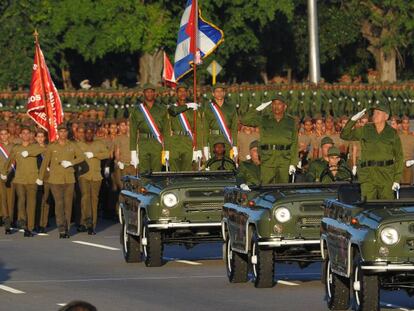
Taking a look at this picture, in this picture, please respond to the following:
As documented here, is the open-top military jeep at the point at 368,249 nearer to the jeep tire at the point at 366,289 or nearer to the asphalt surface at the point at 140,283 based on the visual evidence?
the jeep tire at the point at 366,289

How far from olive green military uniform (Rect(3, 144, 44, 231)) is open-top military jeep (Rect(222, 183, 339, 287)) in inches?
456

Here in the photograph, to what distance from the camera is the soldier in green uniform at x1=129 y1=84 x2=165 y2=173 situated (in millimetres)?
29062

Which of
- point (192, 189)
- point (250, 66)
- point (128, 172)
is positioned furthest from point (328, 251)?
point (250, 66)

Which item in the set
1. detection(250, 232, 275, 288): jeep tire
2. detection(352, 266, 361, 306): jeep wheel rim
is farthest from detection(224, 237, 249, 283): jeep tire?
detection(352, 266, 361, 306): jeep wheel rim

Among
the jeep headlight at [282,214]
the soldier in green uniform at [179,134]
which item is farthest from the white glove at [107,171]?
the jeep headlight at [282,214]

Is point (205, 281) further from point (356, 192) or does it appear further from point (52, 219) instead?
point (52, 219)

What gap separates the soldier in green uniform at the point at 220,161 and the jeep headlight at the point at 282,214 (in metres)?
4.47

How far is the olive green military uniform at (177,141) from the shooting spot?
1152 inches

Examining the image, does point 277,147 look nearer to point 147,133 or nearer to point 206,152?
point 147,133

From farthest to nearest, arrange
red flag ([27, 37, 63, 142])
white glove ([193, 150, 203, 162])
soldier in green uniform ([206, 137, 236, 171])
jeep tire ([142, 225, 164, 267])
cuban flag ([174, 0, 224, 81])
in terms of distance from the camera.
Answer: red flag ([27, 37, 63, 142])
cuban flag ([174, 0, 224, 81])
white glove ([193, 150, 203, 162])
soldier in green uniform ([206, 137, 236, 171])
jeep tire ([142, 225, 164, 267])

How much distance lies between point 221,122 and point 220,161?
1.17m

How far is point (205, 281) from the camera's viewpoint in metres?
24.0

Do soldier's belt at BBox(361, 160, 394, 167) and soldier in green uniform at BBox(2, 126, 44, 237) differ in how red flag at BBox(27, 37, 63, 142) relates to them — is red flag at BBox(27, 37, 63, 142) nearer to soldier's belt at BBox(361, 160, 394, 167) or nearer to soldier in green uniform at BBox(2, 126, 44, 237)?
soldier in green uniform at BBox(2, 126, 44, 237)

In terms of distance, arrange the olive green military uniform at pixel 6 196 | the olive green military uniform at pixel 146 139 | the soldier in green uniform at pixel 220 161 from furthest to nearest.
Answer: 1. the olive green military uniform at pixel 6 196
2. the olive green military uniform at pixel 146 139
3. the soldier in green uniform at pixel 220 161
